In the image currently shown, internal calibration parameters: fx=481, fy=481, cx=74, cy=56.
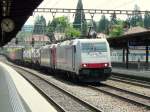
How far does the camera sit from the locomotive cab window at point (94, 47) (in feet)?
89.4

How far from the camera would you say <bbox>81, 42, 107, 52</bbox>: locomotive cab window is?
1073 inches

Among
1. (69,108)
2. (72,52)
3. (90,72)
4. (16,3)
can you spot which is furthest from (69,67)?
(69,108)

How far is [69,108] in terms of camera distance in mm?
16156

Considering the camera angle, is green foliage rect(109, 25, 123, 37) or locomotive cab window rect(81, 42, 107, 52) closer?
locomotive cab window rect(81, 42, 107, 52)

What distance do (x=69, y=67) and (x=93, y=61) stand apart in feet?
10.3

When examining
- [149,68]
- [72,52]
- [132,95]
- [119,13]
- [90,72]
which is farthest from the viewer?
[119,13]

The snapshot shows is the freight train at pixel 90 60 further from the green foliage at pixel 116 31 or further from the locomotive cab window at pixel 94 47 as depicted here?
the green foliage at pixel 116 31

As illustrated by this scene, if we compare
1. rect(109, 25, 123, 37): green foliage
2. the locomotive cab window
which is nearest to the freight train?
the locomotive cab window

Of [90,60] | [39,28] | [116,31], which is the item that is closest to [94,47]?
[90,60]

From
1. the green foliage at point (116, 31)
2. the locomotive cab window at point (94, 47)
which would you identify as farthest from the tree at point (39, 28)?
the locomotive cab window at point (94, 47)

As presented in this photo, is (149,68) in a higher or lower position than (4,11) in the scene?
lower

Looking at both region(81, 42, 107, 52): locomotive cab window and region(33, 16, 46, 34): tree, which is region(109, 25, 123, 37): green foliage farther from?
region(81, 42, 107, 52): locomotive cab window

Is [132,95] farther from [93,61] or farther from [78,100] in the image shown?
[93,61]

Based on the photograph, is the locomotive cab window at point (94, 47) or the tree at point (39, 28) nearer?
the locomotive cab window at point (94, 47)
